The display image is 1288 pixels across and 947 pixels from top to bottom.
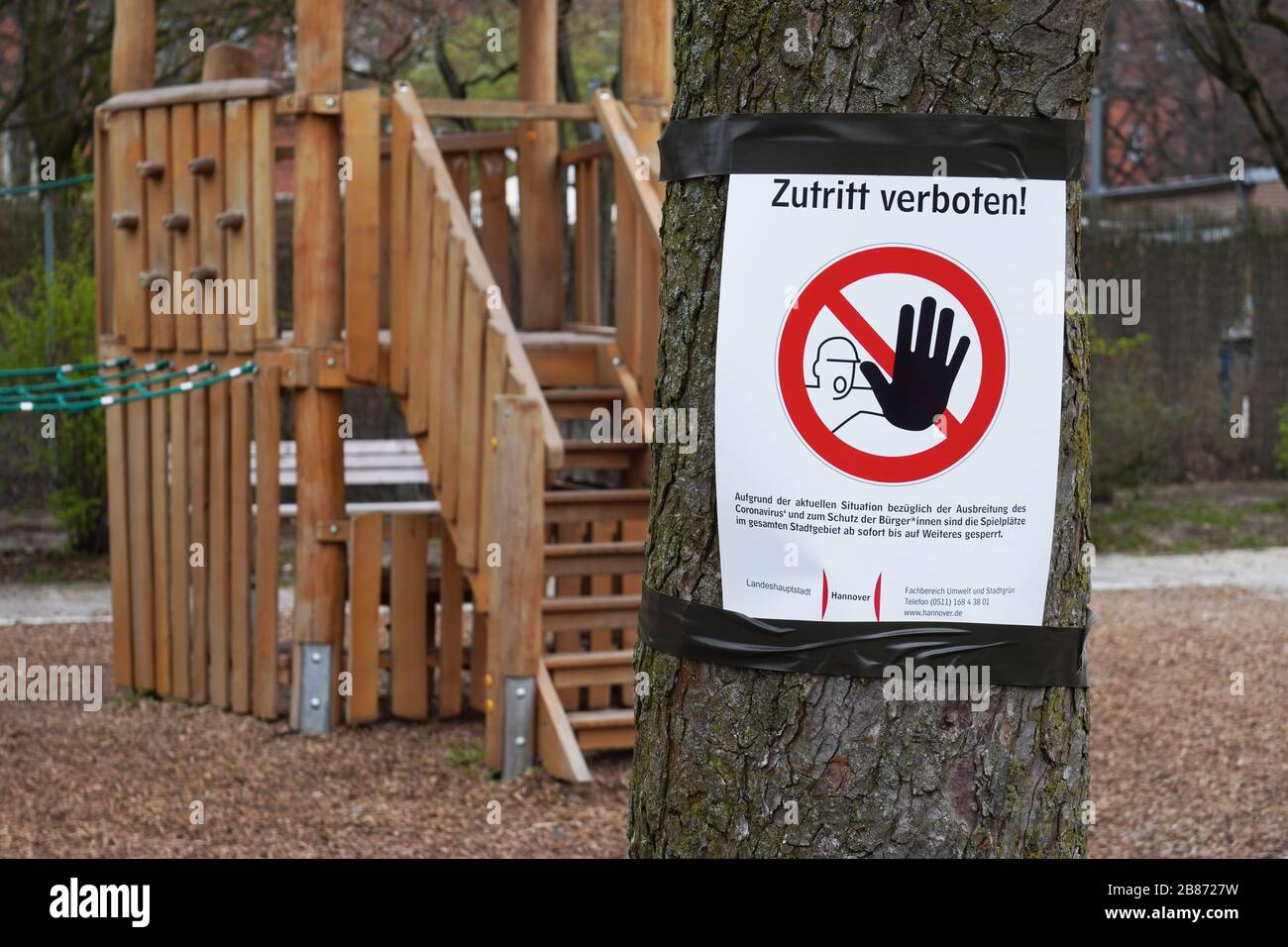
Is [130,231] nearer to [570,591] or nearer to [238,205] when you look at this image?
[238,205]

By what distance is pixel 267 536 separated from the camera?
6.88m

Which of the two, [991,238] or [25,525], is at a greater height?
[991,238]

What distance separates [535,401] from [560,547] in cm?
74

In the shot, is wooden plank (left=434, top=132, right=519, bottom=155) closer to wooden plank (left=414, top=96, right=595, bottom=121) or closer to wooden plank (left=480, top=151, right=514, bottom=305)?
wooden plank (left=480, top=151, right=514, bottom=305)

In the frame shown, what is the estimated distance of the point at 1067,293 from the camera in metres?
2.24

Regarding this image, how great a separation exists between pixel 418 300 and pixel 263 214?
840 millimetres

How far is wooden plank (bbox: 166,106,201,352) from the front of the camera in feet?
23.3

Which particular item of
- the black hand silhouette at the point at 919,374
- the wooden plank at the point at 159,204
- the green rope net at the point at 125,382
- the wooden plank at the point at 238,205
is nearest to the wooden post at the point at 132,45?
the wooden plank at the point at 159,204

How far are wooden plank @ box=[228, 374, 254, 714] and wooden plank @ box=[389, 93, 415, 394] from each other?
733mm

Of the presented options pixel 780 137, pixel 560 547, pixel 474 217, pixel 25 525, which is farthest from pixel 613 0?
pixel 780 137

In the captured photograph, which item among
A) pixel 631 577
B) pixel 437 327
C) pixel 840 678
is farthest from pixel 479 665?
pixel 840 678

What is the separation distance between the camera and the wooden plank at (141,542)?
290 inches

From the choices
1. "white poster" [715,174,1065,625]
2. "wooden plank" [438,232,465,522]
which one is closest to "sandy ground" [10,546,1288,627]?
"wooden plank" [438,232,465,522]

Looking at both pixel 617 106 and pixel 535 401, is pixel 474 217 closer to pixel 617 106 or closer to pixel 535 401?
pixel 617 106
